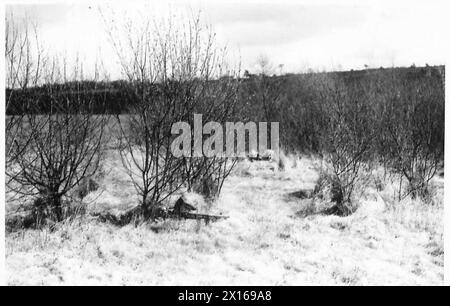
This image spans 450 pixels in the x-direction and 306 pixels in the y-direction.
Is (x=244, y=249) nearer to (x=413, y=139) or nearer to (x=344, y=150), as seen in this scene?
(x=344, y=150)

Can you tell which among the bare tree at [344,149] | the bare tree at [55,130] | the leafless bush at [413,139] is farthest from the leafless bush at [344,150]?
the bare tree at [55,130]

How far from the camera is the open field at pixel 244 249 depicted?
149 inches

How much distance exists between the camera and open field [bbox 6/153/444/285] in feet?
12.4

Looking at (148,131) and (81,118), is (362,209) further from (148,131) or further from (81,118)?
(81,118)

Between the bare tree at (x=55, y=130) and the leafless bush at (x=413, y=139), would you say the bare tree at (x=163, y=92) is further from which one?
the leafless bush at (x=413, y=139)

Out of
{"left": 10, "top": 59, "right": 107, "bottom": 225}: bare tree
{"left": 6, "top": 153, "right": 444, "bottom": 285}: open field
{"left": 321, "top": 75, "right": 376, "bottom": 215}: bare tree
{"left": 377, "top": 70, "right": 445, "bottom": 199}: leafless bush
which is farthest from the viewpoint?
{"left": 377, "top": 70, "right": 445, "bottom": 199}: leafless bush

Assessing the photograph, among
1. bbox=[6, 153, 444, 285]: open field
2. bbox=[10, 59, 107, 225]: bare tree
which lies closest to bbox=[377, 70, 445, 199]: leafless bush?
bbox=[6, 153, 444, 285]: open field

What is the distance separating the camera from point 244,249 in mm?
4570

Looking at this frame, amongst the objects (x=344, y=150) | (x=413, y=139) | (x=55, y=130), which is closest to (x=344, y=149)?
(x=344, y=150)

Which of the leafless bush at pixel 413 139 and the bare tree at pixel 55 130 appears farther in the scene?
the leafless bush at pixel 413 139

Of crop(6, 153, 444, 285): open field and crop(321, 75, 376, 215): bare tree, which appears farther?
crop(321, 75, 376, 215): bare tree

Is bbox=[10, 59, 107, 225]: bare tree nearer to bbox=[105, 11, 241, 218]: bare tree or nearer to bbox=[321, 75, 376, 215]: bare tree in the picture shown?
bbox=[105, 11, 241, 218]: bare tree

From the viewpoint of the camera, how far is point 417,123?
25.0ft
